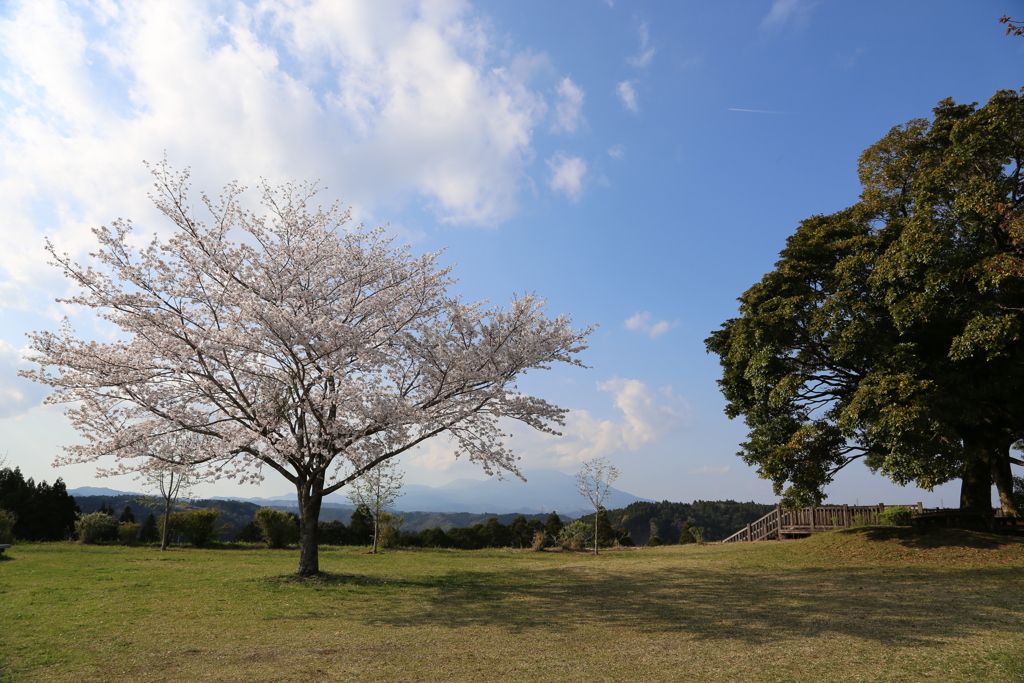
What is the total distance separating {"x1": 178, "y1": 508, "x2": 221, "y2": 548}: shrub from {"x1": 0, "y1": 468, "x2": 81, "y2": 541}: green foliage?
17.8 ft

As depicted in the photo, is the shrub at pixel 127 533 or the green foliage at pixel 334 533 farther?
the green foliage at pixel 334 533

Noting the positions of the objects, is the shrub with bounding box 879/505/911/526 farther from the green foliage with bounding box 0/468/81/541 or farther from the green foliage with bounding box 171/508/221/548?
the green foliage with bounding box 0/468/81/541

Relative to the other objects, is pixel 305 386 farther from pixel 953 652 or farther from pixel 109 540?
pixel 109 540

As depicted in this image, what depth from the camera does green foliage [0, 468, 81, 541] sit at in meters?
25.2

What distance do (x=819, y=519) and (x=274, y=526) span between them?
1014 inches

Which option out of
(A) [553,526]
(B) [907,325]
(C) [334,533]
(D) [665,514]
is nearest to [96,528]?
(C) [334,533]

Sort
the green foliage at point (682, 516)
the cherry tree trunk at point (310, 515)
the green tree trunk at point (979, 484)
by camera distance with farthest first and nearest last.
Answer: the green foliage at point (682, 516) → the green tree trunk at point (979, 484) → the cherry tree trunk at point (310, 515)

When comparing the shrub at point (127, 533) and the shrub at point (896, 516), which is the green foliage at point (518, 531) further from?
the shrub at point (127, 533)

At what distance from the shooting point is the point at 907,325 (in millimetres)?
15133

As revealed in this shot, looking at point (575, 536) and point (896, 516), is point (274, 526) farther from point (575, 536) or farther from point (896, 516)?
point (896, 516)

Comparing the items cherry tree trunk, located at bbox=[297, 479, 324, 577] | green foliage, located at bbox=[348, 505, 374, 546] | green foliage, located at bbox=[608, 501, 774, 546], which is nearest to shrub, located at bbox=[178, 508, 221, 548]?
green foliage, located at bbox=[348, 505, 374, 546]

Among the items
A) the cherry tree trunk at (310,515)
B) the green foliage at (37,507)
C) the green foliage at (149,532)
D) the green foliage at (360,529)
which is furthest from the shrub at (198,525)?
the cherry tree trunk at (310,515)

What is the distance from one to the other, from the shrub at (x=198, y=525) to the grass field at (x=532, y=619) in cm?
787

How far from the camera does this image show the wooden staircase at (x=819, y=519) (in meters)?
24.3
